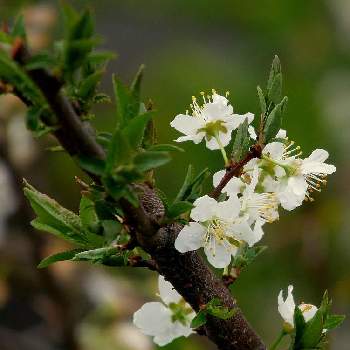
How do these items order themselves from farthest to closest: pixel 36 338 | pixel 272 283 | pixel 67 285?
pixel 272 283 → pixel 36 338 → pixel 67 285

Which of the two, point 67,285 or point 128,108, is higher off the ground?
point 128,108

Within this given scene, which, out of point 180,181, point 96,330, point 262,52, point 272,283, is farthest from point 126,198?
point 262,52

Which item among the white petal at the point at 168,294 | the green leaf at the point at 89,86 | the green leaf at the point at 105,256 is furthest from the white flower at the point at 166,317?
the green leaf at the point at 89,86

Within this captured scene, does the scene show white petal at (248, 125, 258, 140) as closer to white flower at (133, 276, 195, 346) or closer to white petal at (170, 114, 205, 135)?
white petal at (170, 114, 205, 135)

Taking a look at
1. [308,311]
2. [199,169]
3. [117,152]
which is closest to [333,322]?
[308,311]

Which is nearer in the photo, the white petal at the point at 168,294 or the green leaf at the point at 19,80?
the green leaf at the point at 19,80

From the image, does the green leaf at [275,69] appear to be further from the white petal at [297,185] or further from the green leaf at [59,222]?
the green leaf at [59,222]

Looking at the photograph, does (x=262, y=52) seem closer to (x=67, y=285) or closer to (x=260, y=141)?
(x=67, y=285)
